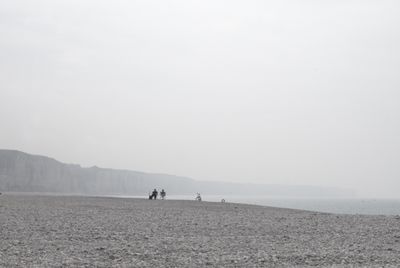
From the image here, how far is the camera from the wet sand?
13016 millimetres

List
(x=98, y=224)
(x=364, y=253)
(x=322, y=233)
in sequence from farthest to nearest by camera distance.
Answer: (x=98, y=224) → (x=322, y=233) → (x=364, y=253)

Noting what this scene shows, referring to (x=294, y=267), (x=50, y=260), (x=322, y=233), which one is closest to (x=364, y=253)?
(x=294, y=267)

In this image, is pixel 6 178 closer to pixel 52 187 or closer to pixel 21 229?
pixel 52 187

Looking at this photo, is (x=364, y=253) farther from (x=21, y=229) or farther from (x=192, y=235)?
(x=21, y=229)

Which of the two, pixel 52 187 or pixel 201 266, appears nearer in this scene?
pixel 201 266

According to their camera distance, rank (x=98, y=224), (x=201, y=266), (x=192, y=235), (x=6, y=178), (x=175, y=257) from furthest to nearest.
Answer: (x=6, y=178)
(x=98, y=224)
(x=192, y=235)
(x=175, y=257)
(x=201, y=266)

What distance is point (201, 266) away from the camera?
12352 mm

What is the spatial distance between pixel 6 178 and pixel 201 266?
168968 millimetres

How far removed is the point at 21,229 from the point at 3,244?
144 inches

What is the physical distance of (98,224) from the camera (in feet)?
68.6

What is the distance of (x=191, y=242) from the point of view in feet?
53.4

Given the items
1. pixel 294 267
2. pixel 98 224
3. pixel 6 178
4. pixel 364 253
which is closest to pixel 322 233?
pixel 364 253

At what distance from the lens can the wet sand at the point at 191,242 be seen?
42.7ft

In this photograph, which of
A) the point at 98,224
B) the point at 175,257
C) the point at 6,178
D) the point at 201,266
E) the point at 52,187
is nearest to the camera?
the point at 201,266
